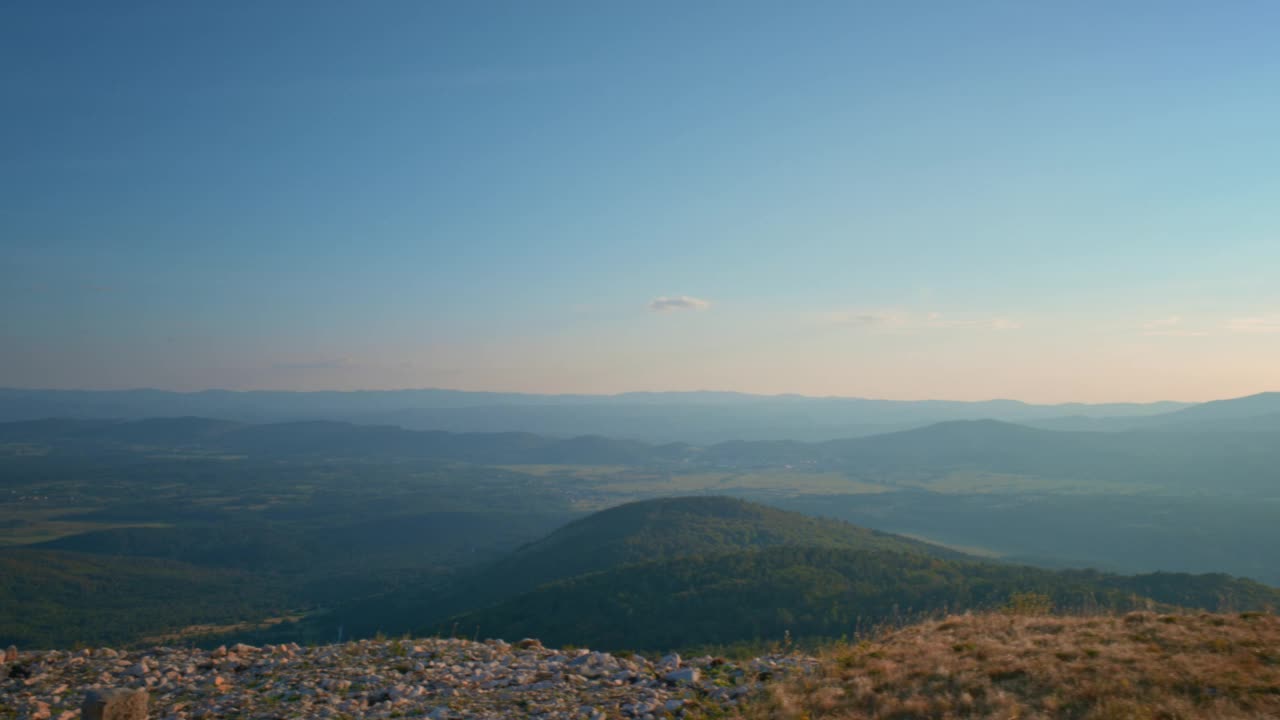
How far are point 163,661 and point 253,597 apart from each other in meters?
114

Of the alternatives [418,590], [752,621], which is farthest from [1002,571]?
[418,590]

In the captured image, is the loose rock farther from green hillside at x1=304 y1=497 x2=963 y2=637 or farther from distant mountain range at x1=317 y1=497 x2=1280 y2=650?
green hillside at x1=304 y1=497 x2=963 y2=637

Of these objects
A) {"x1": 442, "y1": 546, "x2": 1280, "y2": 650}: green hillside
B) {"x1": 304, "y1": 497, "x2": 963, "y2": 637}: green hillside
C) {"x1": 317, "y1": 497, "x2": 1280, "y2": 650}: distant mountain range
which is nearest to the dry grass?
{"x1": 317, "y1": 497, "x2": 1280, "y2": 650}: distant mountain range

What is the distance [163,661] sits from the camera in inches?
533

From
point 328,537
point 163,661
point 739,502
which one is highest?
point 163,661

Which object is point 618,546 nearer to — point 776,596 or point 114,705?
point 776,596

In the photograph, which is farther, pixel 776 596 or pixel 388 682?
pixel 776 596

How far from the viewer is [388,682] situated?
12.1 meters

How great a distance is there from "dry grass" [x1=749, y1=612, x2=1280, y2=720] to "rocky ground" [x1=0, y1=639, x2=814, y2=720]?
1799mm

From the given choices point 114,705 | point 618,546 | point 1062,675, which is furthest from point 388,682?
point 618,546

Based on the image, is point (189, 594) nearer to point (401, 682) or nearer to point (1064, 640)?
point (401, 682)

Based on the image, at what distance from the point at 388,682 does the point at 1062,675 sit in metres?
11.4

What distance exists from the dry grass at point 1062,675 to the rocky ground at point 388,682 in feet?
5.90

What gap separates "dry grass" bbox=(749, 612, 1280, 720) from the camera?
8516mm
